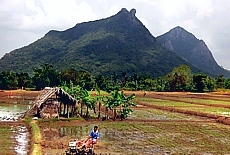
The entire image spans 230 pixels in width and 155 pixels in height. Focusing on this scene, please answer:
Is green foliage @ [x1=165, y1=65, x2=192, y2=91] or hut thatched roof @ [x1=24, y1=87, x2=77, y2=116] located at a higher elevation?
green foliage @ [x1=165, y1=65, x2=192, y2=91]

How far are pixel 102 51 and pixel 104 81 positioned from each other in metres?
57.6

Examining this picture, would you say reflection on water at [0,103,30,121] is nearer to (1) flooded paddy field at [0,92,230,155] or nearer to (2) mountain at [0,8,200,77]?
(1) flooded paddy field at [0,92,230,155]

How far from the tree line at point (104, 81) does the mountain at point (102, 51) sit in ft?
101

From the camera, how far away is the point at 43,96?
26.7 metres

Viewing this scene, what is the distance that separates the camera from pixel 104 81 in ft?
225

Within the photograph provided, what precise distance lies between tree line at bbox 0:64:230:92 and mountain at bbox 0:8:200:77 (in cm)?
3066

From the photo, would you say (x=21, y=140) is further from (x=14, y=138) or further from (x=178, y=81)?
(x=178, y=81)

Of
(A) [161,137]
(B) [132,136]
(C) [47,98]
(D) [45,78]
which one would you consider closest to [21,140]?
(B) [132,136]

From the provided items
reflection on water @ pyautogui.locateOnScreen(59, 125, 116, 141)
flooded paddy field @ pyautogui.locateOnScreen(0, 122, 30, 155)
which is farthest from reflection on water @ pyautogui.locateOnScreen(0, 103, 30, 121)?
reflection on water @ pyautogui.locateOnScreen(59, 125, 116, 141)

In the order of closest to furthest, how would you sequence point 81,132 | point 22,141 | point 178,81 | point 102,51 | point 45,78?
point 22,141
point 81,132
point 45,78
point 178,81
point 102,51

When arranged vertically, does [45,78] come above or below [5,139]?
above

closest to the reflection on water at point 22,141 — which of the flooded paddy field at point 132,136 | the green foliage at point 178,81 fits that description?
the flooded paddy field at point 132,136

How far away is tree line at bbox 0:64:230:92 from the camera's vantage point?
6016 cm

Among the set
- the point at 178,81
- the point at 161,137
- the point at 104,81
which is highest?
the point at 178,81
